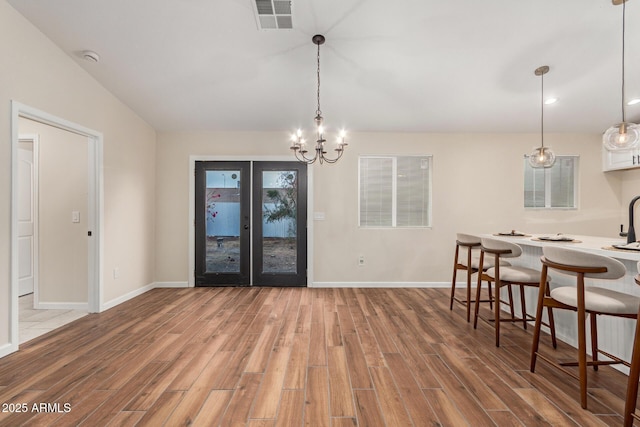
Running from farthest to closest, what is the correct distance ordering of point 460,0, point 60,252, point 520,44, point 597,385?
point 60,252
point 520,44
point 460,0
point 597,385

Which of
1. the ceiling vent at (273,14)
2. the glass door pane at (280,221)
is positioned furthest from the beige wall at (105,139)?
the ceiling vent at (273,14)

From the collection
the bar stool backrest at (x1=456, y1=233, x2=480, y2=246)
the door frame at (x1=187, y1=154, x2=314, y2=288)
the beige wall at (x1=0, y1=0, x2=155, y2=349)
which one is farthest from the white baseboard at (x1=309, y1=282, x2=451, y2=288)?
the beige wall at (x1=0, y1=0, x2=155, y2=349)

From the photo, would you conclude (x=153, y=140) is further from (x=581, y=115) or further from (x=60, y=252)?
(x=581, y=115)

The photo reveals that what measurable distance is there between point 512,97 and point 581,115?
1341mm

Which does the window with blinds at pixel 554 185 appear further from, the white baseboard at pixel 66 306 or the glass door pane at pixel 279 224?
the white baseboard at pixel 66 306

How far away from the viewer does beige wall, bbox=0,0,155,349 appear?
2.47 meters

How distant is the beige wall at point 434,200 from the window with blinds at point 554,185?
0.12 meters

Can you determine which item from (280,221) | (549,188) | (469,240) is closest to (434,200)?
(469,240)

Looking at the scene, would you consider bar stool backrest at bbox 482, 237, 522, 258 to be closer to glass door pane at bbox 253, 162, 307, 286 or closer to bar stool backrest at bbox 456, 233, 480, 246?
bar stool backrest at bbox 456, 233, 480, 246

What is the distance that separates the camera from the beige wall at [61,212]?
3578mm

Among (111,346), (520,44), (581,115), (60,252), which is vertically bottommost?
(111,346)

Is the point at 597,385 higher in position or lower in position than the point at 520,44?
lower

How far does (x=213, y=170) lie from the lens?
469 cm

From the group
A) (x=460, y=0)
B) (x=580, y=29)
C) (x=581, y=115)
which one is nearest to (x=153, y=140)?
(x=460, y=0)
